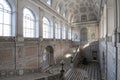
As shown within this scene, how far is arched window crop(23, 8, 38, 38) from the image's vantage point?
38.1ft

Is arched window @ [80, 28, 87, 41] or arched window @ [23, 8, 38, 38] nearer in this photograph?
arched window @ [23, 8, 38, 38]

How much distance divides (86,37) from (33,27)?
1598 centimetres

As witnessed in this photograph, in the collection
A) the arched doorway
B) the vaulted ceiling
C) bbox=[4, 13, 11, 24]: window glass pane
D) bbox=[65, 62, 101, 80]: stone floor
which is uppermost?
the vaulted ceiling

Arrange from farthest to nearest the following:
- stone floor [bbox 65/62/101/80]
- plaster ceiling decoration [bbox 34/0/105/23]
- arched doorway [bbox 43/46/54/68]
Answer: plaster ceiling decoration [bbox 34/0/105/23], arched doorway [bbox 43/46/54/68], stone floor [bbox 65/62/101/80]

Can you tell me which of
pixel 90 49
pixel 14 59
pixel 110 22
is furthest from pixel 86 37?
pixel 14 59

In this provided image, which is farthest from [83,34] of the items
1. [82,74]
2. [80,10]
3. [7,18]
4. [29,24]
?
[7,18]

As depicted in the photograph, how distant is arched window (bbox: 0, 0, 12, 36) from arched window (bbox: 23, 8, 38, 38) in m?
1.70

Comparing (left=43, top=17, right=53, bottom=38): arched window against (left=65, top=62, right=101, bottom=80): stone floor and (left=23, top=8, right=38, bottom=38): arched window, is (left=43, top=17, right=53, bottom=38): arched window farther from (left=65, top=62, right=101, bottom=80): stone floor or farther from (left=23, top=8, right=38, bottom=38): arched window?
(left=65, top=62, right=101, bottom=80): stone floor

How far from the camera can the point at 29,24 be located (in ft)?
40.7

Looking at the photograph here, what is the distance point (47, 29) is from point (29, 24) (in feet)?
13.1

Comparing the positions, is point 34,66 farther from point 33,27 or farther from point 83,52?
→ point 83,52

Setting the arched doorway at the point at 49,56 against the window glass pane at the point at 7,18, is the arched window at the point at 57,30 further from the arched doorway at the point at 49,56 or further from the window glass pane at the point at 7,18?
the window glass pane at the point at 7,18

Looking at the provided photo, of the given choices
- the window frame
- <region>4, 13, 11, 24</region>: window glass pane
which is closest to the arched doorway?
the window frame

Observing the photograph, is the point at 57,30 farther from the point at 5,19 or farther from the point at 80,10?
the point at 5,19
